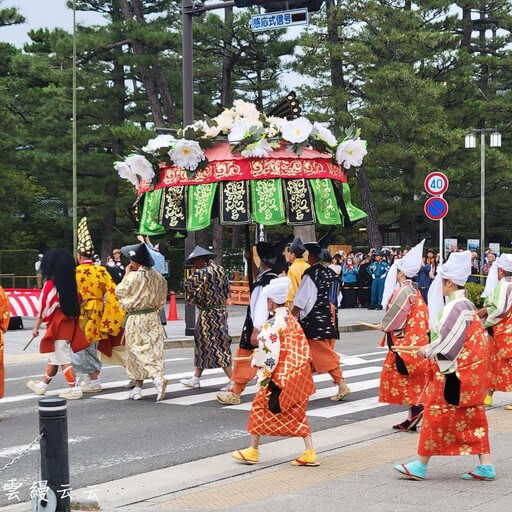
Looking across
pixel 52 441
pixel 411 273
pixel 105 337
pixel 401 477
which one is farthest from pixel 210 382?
pixel 52 441

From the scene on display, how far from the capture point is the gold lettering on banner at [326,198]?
39.0 ft

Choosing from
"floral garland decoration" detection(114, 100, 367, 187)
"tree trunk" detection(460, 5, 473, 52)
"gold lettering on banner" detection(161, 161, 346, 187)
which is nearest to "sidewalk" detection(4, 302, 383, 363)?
"floral garland decoration" detection(114, 100, 367, 187)

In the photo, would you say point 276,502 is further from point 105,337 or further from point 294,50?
point 294,50

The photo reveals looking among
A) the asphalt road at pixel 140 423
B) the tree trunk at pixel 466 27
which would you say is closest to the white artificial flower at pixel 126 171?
the asphalt road at pixel 140 423

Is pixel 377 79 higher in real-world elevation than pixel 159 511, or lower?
higher

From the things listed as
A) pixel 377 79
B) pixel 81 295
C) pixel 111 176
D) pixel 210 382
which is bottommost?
pixel 210 382

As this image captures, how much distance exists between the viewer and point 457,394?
281 inches

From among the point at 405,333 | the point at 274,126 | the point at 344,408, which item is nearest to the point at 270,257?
the point at 274,126

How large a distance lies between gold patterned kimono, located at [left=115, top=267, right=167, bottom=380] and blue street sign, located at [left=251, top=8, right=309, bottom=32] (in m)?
4.89

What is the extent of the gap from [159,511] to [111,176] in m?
30.9

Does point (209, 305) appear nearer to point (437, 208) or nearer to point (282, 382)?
point (282, 382)

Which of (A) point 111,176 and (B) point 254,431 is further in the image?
(A) point 111,176

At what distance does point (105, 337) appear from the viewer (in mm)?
12672

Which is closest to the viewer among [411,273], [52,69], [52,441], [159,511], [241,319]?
[52,441]
